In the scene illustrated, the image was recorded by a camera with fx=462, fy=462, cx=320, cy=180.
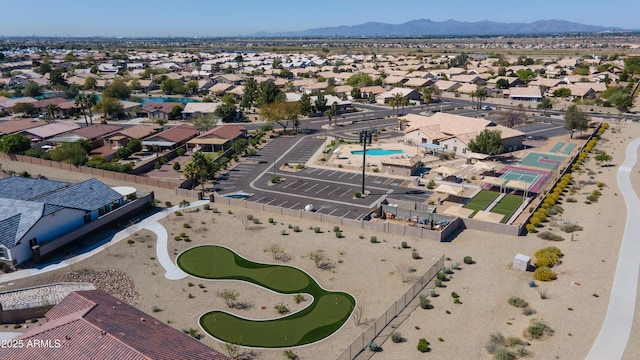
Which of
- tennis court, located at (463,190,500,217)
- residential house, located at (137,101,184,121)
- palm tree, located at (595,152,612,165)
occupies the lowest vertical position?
tennis court, located at (463,190,500,217)

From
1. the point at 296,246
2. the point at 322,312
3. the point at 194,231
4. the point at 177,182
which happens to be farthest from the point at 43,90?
the point at 322,312

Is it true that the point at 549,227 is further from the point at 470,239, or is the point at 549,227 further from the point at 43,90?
the point at 43,90

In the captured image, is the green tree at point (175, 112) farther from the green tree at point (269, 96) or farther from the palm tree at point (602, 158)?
the palm tree at point (602, 158)

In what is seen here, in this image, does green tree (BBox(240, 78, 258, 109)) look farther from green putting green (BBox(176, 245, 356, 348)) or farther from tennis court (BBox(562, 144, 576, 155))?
green putting green (BBox(176, 245, 356, 348))

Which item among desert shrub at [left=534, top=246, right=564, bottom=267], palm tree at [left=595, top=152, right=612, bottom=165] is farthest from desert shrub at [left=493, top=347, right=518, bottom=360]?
palm tree at [left=595, top=152, right=612, bottom=165]

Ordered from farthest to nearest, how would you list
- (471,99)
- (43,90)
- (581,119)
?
(43,90) → (471,99) → (581,119)
